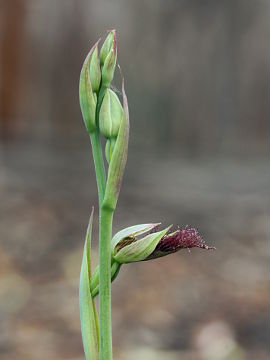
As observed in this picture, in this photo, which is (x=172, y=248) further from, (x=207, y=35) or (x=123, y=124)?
(x=207, y=35)

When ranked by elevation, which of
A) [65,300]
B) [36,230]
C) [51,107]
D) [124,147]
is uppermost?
[51,107]

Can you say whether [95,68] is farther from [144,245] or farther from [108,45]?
[144,245]

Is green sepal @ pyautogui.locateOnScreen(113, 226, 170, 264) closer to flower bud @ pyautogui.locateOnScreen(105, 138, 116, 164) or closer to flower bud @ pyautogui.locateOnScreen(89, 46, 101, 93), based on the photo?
flower bud @ pyautogui.locateOnScreen(105, 138, 116, 164)

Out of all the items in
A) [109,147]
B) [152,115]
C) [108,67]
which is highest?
[152,115]

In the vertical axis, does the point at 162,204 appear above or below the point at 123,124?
above

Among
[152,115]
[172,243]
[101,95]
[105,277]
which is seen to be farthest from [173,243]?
[152,115]

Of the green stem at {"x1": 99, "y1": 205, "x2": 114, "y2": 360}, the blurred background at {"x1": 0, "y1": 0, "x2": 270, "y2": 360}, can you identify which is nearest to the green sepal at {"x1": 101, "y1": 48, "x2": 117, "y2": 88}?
the green stem at {"x1": 99, "y1": 205, "x2": 114, "y2": 360}

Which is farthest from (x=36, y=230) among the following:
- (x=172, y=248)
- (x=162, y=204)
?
(x=172, y=248)
